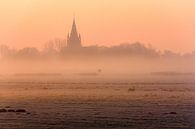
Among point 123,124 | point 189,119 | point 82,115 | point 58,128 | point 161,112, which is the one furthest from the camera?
point 161,112

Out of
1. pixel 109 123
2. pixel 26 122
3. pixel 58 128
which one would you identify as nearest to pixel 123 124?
pixel 109 123

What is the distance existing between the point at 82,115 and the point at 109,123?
1673cm

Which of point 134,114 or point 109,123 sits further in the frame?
point 134,114

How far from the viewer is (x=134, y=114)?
106 m

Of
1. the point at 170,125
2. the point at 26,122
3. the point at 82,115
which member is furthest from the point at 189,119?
the point at 26,122

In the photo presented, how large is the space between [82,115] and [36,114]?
1028 centimetres

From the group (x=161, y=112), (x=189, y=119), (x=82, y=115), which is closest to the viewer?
(x=189, y=119)

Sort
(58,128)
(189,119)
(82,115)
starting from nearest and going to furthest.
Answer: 1. (58,128)
2. (189,119)
3. (82,115)

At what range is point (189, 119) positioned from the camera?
96.6 metres

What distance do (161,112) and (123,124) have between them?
1109 inches

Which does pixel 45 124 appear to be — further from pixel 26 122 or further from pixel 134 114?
pixel 134 114

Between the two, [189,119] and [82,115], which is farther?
[82,115]

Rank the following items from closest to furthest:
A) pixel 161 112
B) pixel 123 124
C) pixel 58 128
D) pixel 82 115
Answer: pixel 58 128, pixel 123 124, pixel 82 115, pixel 161 112

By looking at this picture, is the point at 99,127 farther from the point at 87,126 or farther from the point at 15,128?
the point at 15,128
